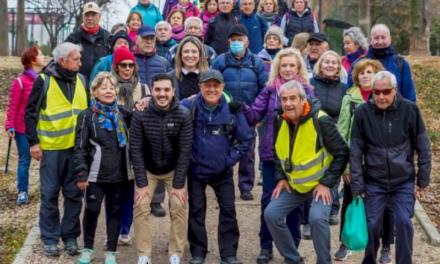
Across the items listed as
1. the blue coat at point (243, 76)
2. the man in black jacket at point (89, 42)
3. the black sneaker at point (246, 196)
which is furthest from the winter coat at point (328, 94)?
the man in black jacket at point (89, 42)

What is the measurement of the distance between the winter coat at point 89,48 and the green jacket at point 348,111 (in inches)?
122

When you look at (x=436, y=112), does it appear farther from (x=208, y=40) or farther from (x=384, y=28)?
(x=384, y=28)

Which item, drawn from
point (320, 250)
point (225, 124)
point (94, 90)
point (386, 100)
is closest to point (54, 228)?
point (94, 90)

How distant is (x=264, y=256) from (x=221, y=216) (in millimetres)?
647

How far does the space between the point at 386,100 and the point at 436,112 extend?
10.4 meters

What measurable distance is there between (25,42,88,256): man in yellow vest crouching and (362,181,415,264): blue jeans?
9.69 feet

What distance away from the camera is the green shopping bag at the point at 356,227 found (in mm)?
6578

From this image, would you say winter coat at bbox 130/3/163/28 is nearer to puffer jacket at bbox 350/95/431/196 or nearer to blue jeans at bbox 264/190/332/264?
blue jeans at bbox 264/190/332/264

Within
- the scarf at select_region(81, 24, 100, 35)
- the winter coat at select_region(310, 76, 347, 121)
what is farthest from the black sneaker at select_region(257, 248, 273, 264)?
the scarf at select_region(81, 24, 100, 35)

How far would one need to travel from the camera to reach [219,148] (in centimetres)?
697

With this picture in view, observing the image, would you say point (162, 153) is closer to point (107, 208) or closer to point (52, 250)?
point (107, 208)

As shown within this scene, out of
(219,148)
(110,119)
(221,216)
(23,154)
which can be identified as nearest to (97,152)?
(110,119)

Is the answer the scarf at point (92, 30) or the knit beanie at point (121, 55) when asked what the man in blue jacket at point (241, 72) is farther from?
the scarf at point (92, 30)

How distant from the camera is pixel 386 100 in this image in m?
6.45
